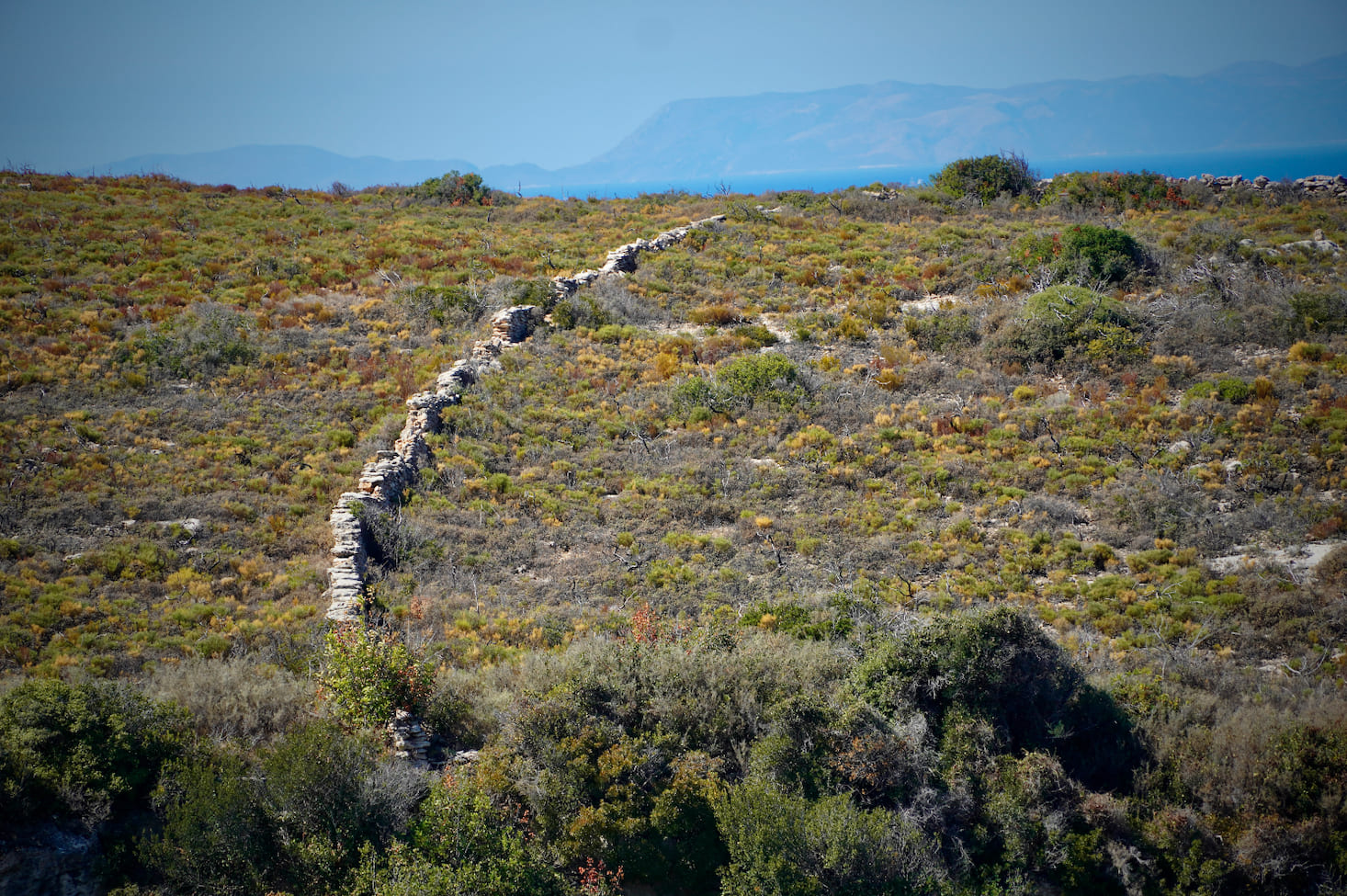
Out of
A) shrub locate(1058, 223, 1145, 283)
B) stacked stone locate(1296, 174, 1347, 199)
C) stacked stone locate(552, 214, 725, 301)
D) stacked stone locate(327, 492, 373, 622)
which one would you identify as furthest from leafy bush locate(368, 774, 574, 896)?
stacked stone locate(1296, 174, 1347, 199)

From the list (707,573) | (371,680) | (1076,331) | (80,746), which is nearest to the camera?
(80,746)

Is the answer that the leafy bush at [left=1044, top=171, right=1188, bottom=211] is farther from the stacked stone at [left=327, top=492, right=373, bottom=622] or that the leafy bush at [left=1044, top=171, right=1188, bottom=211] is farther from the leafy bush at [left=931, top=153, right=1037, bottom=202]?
the stacked stone at [left=327, top=492, right=373, bottom=622]

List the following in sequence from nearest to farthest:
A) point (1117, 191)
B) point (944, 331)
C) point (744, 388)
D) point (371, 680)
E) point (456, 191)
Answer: point (371, 680), point (744, 388), point (944, 331), point (1117, 191), point (456, 191)

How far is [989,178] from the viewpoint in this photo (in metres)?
32.9

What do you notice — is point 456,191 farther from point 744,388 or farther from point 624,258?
point 744,388

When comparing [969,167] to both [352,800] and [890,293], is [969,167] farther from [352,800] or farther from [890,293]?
[352,800]

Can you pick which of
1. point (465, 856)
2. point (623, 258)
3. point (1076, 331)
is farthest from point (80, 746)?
point (623, 258)

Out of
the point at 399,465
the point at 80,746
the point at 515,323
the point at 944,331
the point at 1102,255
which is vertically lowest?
the point at 80,746

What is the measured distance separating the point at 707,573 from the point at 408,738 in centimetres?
495

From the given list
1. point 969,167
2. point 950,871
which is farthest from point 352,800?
point 969,167

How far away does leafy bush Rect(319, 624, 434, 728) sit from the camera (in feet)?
24.6

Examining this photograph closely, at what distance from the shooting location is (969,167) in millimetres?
34031

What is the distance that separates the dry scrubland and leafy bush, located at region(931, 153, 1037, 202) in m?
10.5

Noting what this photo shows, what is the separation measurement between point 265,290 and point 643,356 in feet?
39.0
